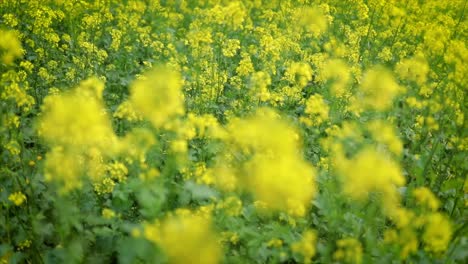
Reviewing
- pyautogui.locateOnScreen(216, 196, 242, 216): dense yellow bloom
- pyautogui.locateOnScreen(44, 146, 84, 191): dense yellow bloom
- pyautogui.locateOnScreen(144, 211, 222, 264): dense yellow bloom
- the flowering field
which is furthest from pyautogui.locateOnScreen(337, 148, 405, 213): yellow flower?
pyautogui.locateOnScreen(44, 146, 84, 191): dense yellow bloom

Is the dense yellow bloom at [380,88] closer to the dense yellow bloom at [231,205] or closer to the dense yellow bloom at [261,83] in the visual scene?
the dense yellow bloom at [261,83]

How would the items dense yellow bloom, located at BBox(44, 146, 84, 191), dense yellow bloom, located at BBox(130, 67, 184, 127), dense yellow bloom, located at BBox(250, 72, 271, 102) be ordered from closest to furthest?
dense yellow bloom, located at BBox(44, 146, 84, 191) < dense yellow bloom, located at BBox(130, 67, 184, 127) < dense yellow bloom, located at BBox(250, 72, 271, 102)

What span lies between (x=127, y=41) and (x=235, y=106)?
85.9 inches

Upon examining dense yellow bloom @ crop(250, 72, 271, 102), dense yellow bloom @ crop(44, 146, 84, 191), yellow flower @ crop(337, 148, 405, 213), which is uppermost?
dense yellow bloom @ crop(250, 72, 271, 102)

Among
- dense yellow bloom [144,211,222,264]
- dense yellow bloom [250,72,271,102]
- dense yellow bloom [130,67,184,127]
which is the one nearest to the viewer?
dense yellow bloom [144,211,222,264]

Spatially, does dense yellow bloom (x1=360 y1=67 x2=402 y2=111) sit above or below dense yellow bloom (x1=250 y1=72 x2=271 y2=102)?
above

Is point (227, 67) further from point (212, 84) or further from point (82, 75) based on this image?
point (82, 75)

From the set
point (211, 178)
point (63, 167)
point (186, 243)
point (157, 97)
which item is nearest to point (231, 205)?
point (211, 178)

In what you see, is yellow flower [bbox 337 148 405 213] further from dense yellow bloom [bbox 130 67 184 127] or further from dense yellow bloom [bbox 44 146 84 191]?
dense yellow bloom [bbox 44 146 84 191]

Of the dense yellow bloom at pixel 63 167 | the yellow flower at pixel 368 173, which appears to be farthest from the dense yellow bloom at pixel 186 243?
the yellow flower at pixel 368 173

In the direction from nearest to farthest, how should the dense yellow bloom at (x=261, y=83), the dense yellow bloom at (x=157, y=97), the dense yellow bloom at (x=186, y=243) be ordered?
the dense yellow bloom at (x=186, y=243) < the dense yellow bloom at (x=157, y=97) < the dense yellow bloom at (x=261, y=83)

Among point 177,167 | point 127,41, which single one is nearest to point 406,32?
point 127,41

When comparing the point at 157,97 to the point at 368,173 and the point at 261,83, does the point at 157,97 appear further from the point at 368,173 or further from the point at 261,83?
the point at 368,173

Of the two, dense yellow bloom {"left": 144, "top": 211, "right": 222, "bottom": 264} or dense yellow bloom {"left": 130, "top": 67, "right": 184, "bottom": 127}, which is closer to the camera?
dense yellow bloom {"left": 144, "top": 211, "right": 222, "bottom": 264}
